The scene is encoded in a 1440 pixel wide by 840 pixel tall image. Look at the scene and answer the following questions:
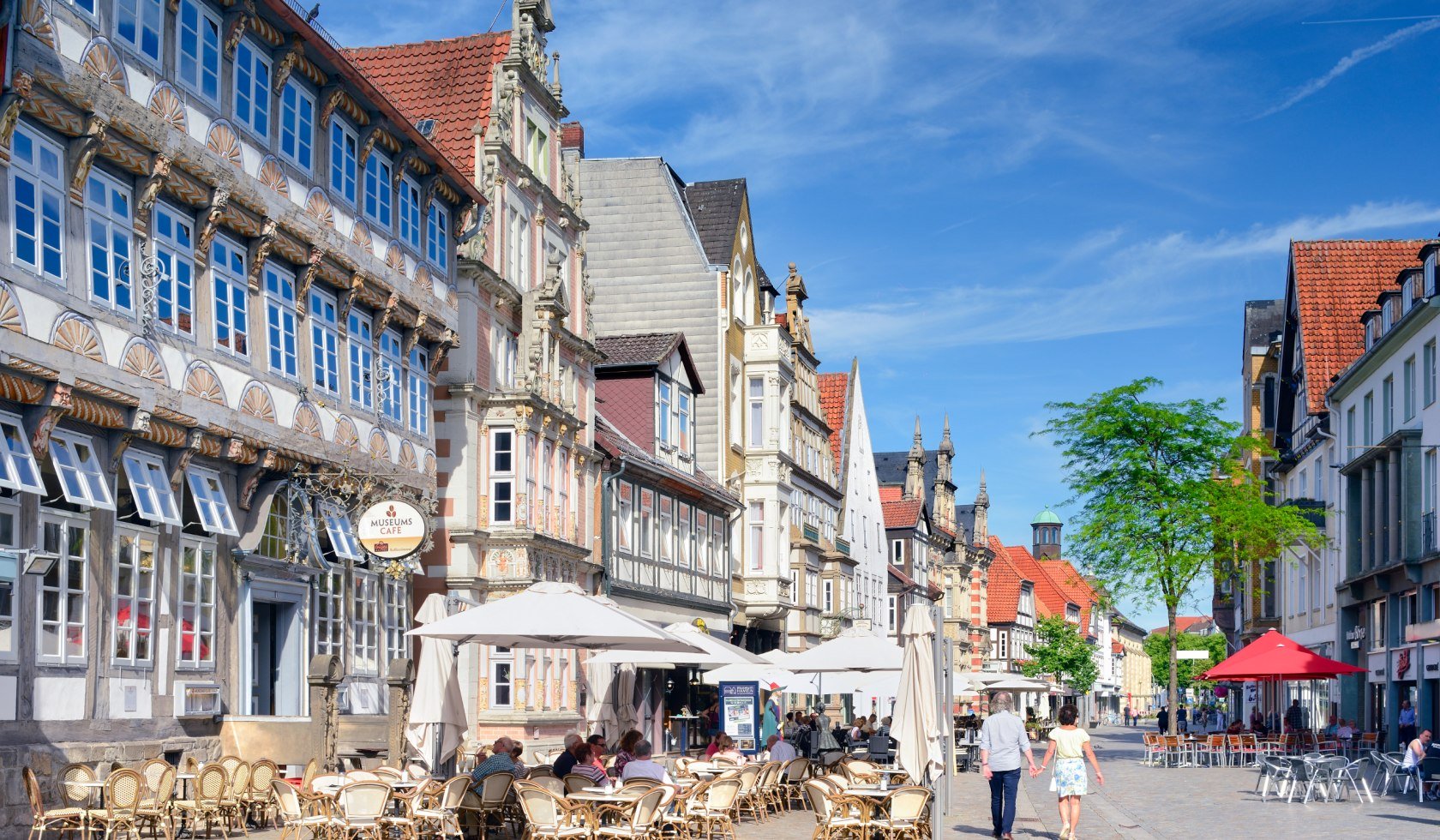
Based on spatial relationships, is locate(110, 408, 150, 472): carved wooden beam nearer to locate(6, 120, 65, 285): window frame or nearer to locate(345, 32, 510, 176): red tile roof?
locate(6, 120, 65, 285): window frame

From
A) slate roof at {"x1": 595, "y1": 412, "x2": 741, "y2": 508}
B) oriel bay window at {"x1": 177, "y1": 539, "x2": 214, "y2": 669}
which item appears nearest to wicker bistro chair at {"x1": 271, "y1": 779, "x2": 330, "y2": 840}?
oriel bay window at {"x1": 177, "y1": 539, "x2": 214, "y2": 669}

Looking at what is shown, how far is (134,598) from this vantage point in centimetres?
1975

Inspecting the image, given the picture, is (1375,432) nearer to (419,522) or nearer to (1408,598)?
(1408,598)

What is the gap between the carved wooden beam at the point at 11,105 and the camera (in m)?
16.5

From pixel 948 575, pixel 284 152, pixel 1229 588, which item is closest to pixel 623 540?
pixel 284 152

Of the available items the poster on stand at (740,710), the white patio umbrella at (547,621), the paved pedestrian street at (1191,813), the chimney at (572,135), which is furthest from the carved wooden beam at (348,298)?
the chimney at (572,135)

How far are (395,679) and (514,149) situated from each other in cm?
1343

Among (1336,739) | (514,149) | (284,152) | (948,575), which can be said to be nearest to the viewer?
(284,152)

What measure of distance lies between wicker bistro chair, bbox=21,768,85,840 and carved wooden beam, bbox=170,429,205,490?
15.0 feet

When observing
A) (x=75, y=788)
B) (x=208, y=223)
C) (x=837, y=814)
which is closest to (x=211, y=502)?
(x=208, y=223)

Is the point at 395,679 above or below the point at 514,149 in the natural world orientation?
below

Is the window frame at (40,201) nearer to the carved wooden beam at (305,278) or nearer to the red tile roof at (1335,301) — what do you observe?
the carved wooden beam at (305,278)

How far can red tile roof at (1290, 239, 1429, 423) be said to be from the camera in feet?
173

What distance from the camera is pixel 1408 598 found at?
137ft
